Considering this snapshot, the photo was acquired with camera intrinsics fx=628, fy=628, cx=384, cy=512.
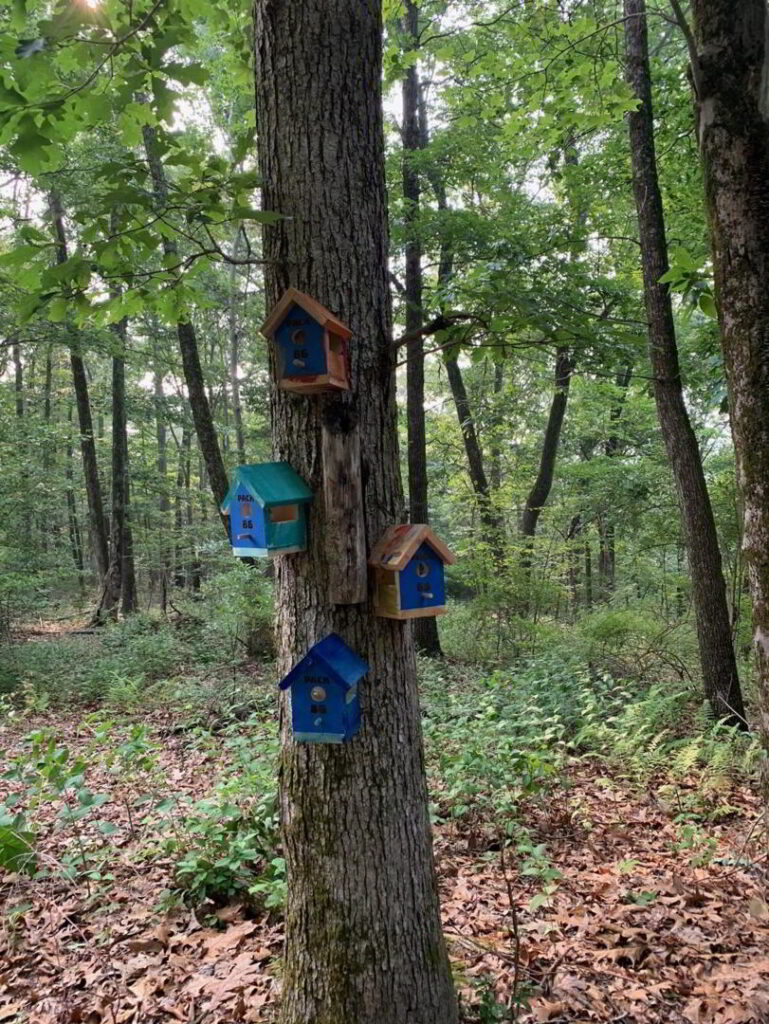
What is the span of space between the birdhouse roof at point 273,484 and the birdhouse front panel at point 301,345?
11.6 inches

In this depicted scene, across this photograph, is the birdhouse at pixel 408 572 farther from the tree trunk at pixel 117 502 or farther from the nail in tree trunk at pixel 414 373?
the tree trunk at pixel 117 502

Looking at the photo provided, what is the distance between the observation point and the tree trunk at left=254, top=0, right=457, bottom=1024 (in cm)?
201

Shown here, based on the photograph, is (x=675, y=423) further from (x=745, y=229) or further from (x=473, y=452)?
(x=473, y=452)

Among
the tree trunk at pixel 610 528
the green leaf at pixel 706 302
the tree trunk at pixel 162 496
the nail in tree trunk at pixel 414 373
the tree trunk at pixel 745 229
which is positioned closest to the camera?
the tree trunk at pixel 745 229

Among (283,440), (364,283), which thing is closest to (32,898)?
(283,440)

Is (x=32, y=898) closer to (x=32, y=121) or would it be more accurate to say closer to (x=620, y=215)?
(x=32, y=121)

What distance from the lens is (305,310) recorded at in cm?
188

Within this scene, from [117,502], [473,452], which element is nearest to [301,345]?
[473,452]

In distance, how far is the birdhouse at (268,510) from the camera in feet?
6.23

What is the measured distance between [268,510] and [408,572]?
0.47m

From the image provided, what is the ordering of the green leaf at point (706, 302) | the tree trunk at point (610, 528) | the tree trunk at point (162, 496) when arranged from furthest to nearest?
the tree trunk at point (162, 496)
the tree trunk at point (610, 528)
the green leaf at point (706, 302)

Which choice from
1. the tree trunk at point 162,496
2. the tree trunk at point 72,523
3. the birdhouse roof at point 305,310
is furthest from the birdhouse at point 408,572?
the tree trunk at point 72,523

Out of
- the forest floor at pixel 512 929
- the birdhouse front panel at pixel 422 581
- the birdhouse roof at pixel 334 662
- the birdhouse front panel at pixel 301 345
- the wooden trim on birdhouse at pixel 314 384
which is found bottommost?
the forest floor at pixel 512 929

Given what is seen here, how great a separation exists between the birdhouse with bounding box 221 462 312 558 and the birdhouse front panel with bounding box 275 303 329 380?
31 cm
